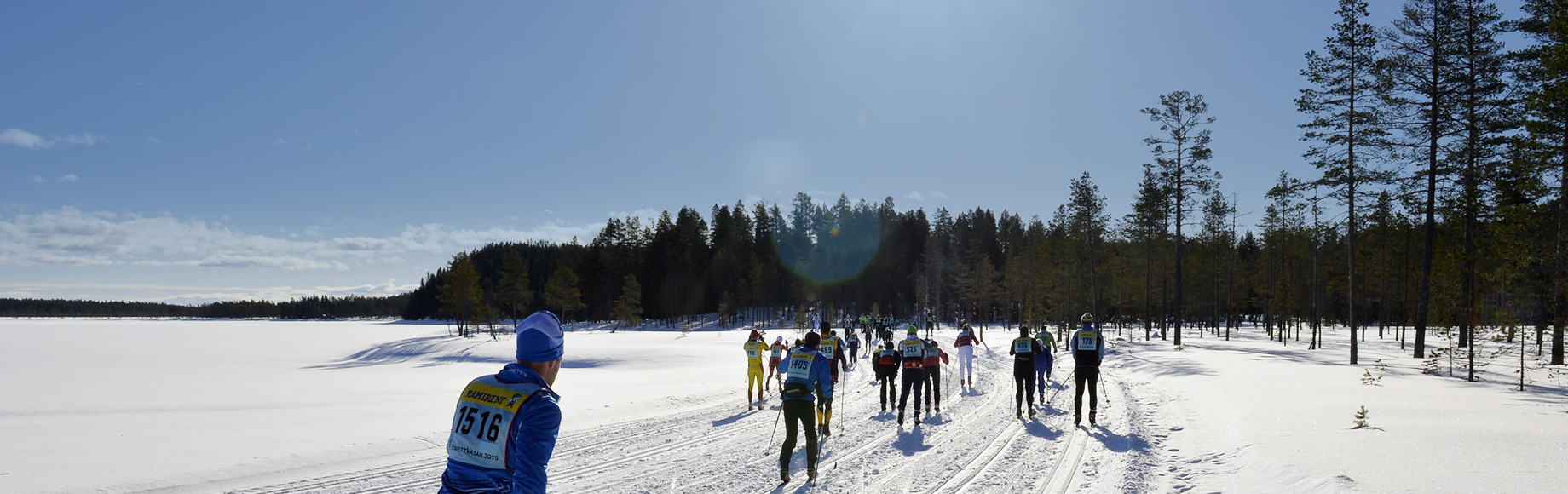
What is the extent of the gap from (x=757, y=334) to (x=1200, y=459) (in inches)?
337

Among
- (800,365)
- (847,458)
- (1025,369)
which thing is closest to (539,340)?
(800,365)

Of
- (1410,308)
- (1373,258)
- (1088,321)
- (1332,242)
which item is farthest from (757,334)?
(1410,308)

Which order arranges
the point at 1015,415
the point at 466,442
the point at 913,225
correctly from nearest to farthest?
the point at 466,442
the point at 1015,415
the point at 913,225

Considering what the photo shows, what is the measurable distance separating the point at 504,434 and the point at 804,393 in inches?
213

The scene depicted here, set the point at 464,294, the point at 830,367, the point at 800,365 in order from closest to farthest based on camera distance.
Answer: the point at 800,365, the point at 830,367, the point at 464,294

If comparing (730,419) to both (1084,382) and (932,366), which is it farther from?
(1084,382)

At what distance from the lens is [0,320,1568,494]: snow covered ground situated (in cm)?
707

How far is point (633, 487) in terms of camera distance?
23.8 ft

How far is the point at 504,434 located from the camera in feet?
8.48

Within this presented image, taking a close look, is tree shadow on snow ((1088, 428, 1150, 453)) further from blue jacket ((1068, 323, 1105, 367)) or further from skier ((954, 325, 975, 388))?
skier ((954, 325, 975, 388))

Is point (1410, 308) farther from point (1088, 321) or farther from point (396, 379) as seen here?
point (396, 379)

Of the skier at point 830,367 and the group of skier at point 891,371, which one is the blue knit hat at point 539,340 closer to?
the group of skier at point 891,371

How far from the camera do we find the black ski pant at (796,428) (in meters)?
7.45

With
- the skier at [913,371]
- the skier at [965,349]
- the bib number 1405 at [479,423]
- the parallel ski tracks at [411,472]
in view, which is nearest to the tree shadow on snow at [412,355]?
the parallel ski tracks at [411,472]
